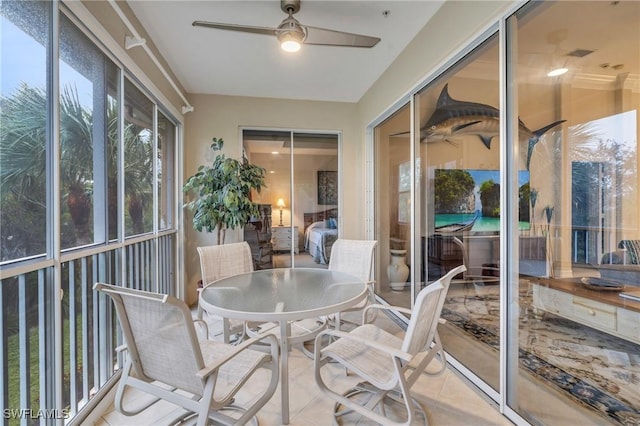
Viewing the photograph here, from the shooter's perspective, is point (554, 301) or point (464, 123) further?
point (464, 123)

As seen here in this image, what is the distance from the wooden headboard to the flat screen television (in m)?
1.76

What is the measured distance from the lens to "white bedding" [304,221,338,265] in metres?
4.48

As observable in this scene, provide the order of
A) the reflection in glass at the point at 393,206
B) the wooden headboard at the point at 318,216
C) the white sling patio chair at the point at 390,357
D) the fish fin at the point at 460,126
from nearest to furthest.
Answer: the white sling patio chair at the point at 390,357, the fish fin at the point at 460,126, the reflection in glass at the point at 393,206, the wooden headboard at the point at 318,216

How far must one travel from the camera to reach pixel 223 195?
3.35 m

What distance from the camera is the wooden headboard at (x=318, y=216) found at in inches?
175

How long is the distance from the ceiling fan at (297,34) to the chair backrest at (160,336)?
1.70m

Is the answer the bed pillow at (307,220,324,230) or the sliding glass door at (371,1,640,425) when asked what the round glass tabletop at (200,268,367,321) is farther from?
the bed pillow at (307,220,324,230)

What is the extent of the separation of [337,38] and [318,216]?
8.91 ft

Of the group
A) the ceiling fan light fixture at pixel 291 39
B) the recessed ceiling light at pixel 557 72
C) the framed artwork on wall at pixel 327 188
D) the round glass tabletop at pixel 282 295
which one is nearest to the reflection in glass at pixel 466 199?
the recessed ceiling light at pixel 557 72

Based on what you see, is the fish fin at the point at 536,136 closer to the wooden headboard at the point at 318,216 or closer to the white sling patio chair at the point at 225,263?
the white sling patio chair at the point at 225,263

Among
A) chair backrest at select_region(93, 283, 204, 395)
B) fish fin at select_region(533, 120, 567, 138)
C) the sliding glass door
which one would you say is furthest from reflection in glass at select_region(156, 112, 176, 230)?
fish fin at select_region(533, 120, 567, 138)

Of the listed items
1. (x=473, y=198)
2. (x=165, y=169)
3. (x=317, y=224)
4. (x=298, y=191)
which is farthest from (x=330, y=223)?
(x=165, y=169)

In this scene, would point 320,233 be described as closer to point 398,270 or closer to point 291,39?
point 398,270

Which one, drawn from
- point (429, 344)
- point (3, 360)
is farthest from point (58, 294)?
point (429, 344)
